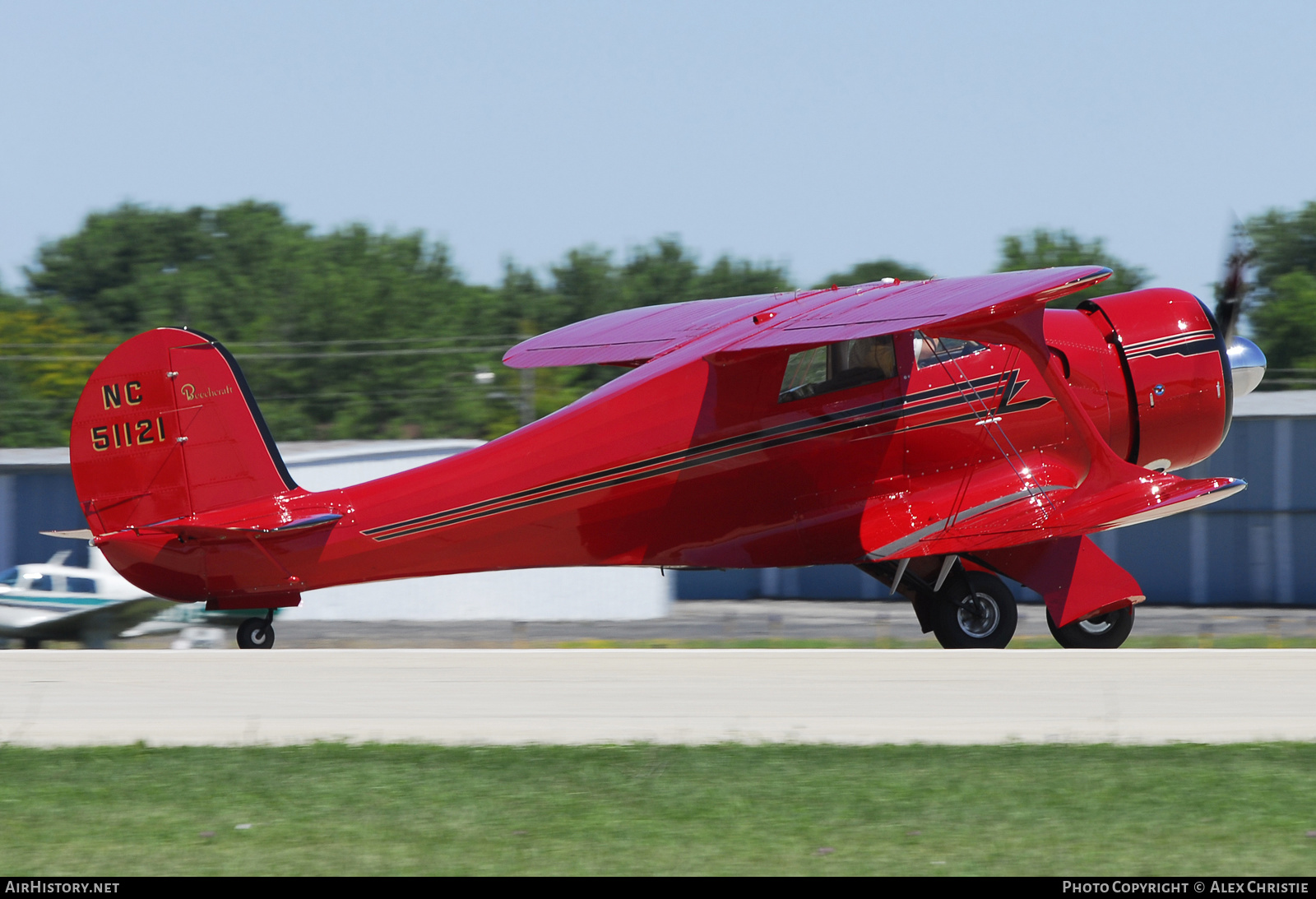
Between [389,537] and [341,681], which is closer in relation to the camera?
[341,681]

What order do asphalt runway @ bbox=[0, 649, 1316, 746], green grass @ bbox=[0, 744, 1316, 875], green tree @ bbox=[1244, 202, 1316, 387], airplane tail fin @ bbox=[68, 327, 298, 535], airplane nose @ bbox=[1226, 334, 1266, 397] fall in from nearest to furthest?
green grass @ bbox=[0, 744, 1316, 875] → asphalt runway @ bbox=[0, 649, 1316, 746] → airplane tail fin @ bbox=[68, 327, 298, 535] → airplane nose @ bbox=[1226, 334, 1266, 397] → green tree @ bbox=[1244, 202, 1316, 387]

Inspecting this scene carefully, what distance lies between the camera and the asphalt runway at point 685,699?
799cm

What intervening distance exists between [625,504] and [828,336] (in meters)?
2.27

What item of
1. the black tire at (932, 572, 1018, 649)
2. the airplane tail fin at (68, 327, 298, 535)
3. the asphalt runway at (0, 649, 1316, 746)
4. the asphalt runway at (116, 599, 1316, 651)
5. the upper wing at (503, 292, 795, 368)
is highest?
the upper wing at (503, 292, 795, 368)

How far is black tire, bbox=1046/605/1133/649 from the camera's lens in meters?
11.7

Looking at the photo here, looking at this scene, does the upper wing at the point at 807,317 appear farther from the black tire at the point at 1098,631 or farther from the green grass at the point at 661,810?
the green grass at the point at 661,810

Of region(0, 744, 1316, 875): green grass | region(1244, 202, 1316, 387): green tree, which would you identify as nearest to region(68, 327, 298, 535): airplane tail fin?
region(0, 744, 1316, 875): green grass

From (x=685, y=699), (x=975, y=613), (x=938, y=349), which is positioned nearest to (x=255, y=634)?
(x=685, y=699)

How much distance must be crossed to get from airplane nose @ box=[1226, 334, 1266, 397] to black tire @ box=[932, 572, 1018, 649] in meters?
3.31

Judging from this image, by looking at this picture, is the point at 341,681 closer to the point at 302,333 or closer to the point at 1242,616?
the point at 1242,616

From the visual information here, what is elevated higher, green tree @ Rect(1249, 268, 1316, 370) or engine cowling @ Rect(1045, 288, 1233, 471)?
engine cowling @ Rect(1045, 288, 1233, 471)

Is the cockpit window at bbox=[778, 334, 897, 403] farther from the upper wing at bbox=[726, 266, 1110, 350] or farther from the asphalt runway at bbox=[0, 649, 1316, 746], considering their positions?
the asphalt runway at bbox=[0, 649, 1316, 746]

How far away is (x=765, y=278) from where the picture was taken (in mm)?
64250
